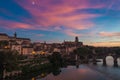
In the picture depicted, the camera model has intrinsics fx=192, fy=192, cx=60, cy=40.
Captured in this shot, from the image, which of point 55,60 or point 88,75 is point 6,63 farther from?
point 55,60

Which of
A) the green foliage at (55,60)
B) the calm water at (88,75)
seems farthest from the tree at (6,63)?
the green foliage at (55,60)

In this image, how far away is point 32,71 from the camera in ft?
168

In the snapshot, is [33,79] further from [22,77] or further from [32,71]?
[32,71]

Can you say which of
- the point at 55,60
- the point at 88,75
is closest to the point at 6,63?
the point at 88,75

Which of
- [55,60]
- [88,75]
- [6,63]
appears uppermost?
[6,63]

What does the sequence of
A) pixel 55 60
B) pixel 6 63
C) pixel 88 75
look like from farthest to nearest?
pixel 55 60, pixel 88 75, pixel 6 63

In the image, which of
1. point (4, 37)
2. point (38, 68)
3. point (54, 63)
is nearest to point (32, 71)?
point (38, 68)

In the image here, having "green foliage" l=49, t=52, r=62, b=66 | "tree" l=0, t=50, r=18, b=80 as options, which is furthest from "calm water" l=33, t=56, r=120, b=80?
"green foliage" l=49, t=52, r=62, b=66

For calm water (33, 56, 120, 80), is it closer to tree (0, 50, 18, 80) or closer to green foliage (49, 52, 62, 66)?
tree (0, 50, 18, 80)

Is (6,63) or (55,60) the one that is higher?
(6,63)

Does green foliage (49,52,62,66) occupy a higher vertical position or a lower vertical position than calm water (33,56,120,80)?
higher

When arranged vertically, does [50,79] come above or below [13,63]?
below

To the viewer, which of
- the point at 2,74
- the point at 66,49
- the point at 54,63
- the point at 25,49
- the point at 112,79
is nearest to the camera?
the point at 2,74

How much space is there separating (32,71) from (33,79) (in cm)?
826
